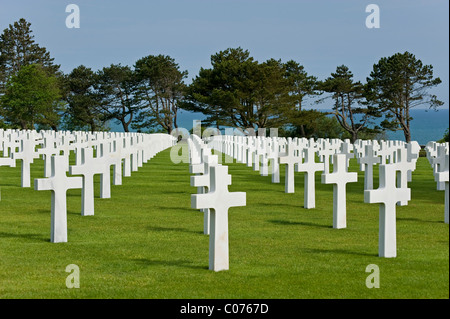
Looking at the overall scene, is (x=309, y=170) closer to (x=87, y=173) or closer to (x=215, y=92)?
(x=87, y=173)

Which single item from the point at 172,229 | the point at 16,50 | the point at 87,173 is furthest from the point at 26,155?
the point at 16,50

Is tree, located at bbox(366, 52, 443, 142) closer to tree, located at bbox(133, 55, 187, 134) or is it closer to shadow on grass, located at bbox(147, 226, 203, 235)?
tree, located at bbox(133, 55, 187, 134)

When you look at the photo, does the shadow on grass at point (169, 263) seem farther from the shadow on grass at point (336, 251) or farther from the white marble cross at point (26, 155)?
the white marble cross at point (26, 155)

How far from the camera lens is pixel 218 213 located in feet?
24.1

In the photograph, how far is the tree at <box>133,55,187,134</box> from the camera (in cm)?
9088

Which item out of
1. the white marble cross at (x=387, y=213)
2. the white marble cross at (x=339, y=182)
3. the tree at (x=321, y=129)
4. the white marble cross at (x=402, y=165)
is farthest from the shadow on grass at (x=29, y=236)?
the tree at (x=321, y=129)

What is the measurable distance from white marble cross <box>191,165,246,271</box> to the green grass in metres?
0.17

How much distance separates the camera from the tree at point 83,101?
91.4 m

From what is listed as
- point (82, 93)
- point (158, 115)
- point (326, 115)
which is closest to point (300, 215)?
point (326, 115)

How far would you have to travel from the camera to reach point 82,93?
9512 cm

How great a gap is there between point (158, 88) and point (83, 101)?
9.45m

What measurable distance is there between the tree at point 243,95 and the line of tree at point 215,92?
0.09m

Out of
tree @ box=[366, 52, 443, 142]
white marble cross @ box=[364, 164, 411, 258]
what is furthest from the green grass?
tree @ box=[366, 52, 443, 142]
